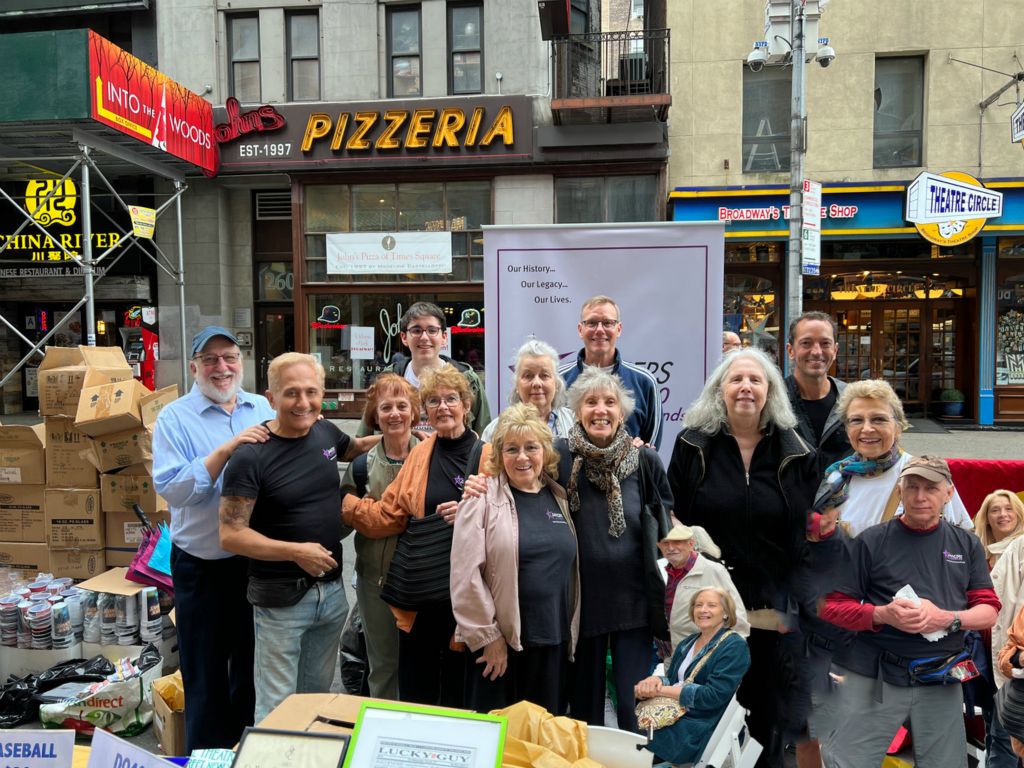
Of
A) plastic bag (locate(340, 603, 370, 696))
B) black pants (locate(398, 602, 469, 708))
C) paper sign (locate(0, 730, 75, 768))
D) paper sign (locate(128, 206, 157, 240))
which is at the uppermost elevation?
paper sign (locate(128, 206, 157, 240))

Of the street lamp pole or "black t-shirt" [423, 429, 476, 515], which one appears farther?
the street lamp pole

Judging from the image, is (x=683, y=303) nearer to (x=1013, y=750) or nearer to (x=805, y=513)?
(x=805, y=513)

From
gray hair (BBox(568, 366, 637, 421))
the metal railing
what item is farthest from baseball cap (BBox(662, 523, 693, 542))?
the metal railing

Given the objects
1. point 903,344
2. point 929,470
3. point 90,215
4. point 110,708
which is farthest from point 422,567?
point 903,344

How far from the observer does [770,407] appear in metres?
2.89

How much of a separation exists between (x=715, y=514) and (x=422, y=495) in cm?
121

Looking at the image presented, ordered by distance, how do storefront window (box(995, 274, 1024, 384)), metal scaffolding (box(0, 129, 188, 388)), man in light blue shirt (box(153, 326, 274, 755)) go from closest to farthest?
man in light blue shirt (box(153, 326, 274, 755)) → metal scaffolding (box(0, 129, 188, 388)) → storefront window (box(995, 274, 1024, 384))

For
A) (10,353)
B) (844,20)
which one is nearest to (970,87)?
(844,20)

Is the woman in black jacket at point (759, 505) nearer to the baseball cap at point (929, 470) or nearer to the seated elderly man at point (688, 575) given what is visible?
the seated elderly man at point (688, 575)

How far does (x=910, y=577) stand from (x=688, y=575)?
854 mm

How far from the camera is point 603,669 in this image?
9.41 feet

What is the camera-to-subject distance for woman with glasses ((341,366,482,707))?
299 centimetres

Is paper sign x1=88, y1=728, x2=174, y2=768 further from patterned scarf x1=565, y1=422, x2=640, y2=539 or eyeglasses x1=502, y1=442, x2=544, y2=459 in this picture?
patterned scarf x1=565, y1=422, x2=640, y2=539

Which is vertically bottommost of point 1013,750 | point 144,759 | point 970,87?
point 1013,750
